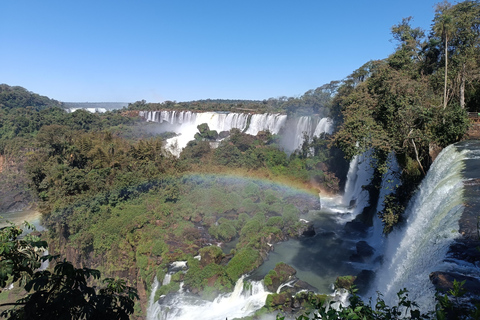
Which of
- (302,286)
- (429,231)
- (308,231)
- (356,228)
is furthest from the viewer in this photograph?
(308,231)

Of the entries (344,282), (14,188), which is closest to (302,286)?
(344,282)

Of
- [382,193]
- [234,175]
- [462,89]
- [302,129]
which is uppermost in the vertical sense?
[462,89]

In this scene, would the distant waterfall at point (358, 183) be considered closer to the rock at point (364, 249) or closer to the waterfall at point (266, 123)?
the rock at point (364, 249)

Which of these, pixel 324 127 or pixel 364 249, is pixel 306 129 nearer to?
pixel 324 127

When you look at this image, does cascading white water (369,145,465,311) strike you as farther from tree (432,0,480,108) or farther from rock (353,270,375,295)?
tree (432,0,480,108)

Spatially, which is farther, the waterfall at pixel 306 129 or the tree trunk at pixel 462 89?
the waterfall at pixel 306 129

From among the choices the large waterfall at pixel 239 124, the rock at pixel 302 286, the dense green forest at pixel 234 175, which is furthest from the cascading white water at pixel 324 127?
the rock at pixel 302 286

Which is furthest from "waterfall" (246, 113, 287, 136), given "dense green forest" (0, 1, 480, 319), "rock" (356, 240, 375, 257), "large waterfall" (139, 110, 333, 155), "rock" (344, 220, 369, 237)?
"rock" (356, 240, 375, 257)
